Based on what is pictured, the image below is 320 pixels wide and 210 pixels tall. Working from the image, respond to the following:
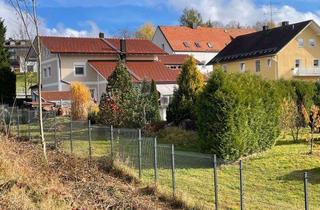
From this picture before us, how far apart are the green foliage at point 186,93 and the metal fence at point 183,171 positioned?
19.5 ft

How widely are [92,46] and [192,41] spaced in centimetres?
3289

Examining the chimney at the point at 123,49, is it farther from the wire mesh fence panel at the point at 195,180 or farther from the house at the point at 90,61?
the wire mesh fence panel at the point at 195,180

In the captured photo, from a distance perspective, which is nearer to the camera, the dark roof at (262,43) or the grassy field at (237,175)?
the grassy field at (237,175)

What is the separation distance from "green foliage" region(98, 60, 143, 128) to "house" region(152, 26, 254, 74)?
5227 cm

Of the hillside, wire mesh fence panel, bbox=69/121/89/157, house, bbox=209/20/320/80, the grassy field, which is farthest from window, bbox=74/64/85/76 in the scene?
the hillside

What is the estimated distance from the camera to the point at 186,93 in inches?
940

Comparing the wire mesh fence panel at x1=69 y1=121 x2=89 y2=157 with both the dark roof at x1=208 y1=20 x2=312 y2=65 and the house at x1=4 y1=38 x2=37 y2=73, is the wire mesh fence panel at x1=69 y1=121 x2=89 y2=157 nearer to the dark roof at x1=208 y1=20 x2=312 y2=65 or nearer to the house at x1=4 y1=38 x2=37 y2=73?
the house at x1=4 y1=38 x2=37 y2=73

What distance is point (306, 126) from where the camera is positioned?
22047 millimetres

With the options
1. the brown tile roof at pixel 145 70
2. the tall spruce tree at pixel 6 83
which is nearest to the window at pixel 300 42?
the brown tile roof at pixel 145 70

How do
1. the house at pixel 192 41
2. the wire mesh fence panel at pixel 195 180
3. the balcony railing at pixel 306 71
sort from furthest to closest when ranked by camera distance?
1. the house at pixel 192 41
2. the balcony railing at pixel 306 71
3. the wire mesh fence panel at pixel 195 180

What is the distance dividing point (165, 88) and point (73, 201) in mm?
33719

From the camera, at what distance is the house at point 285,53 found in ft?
185

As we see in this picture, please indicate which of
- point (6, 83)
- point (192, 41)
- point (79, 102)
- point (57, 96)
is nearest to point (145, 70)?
point (57, 96)

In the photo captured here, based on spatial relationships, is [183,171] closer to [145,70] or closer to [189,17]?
[145,70]
